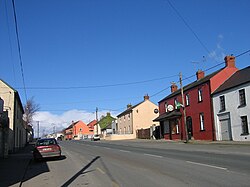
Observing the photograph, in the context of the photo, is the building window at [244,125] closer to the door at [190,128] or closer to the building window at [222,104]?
the building window at [222,104]

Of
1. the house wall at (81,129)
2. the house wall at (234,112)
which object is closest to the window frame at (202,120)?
the house wall at (234,112)

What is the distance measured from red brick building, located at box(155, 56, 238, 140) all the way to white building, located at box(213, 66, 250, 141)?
100cm

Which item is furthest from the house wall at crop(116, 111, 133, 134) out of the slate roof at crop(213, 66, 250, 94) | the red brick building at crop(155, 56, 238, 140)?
the slate roof at crop(213, 66, 250, 94)

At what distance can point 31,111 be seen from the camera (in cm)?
8044

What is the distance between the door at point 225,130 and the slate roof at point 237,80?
347 cm

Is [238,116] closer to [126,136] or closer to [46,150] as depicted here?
[46,150]

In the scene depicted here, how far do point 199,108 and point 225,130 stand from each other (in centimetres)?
587

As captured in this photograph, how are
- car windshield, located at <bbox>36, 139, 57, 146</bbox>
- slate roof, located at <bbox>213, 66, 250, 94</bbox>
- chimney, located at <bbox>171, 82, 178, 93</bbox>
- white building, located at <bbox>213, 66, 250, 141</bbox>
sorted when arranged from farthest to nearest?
1. chimney, located at <bbox>171, 82, 178, 93</bbox>
2. slate roof, located at <bbox>213, 66, 250, 94</bbox>
3. white building, located at <bbox>213, 66, 250, 141</bbox>
4. car windshield, located at <bbox>36, 139, 57, 146</bbox>

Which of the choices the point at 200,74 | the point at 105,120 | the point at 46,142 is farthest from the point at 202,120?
the point at 105,120

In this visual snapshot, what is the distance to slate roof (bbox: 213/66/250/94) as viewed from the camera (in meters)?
31.8

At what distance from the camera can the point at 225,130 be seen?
112 feet

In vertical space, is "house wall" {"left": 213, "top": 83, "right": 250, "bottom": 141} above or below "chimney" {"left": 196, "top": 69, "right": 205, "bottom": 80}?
below

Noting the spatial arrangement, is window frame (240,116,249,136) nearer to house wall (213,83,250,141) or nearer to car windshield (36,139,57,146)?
house wall (213,83,250,141)

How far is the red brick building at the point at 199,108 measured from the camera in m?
37.0
